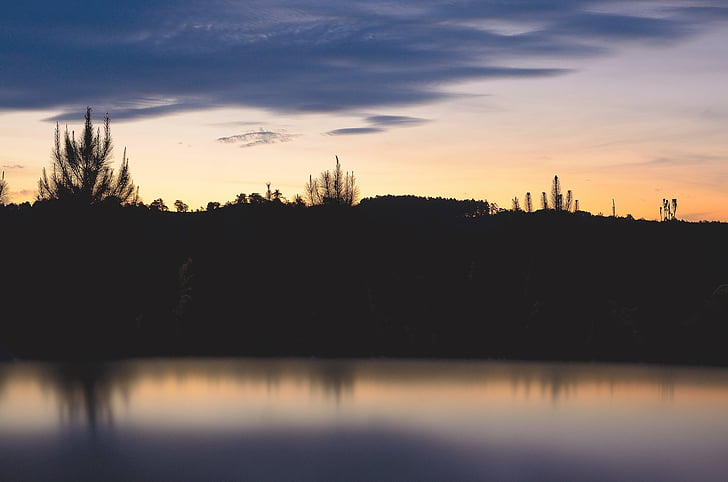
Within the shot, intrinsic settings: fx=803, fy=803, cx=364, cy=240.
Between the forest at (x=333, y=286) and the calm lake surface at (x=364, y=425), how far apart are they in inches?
162

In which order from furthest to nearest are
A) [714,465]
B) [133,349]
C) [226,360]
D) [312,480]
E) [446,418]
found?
[133,349] < [226,360] < [446,418] < [714,465] < [312,480]

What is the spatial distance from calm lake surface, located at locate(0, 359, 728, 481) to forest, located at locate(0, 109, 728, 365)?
412 cm

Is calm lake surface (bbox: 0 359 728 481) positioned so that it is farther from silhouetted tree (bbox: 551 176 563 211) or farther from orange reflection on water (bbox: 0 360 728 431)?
silhouetted tree (bbox: 551 176 563 211)

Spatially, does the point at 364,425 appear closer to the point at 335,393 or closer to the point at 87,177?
the point at 335,393

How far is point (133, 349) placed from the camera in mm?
21703

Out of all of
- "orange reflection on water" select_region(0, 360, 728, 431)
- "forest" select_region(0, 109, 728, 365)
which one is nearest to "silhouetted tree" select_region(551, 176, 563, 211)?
"forest" select_region(0, 109, 728, 365)

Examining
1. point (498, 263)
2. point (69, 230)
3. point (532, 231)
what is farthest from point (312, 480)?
point (69, 230)

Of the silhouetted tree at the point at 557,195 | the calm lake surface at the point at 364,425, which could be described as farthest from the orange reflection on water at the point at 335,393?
the silhouetted tree at the point at 557,195

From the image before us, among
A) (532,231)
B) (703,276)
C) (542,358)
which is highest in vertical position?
(532,231)

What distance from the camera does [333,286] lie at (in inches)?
938

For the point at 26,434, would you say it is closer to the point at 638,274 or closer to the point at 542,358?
the point at 542,358

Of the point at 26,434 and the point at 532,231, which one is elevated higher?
the point at 532,231

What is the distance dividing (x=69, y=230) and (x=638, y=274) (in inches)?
681

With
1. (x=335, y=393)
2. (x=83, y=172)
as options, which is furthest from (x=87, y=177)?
(x=335, y=393)
